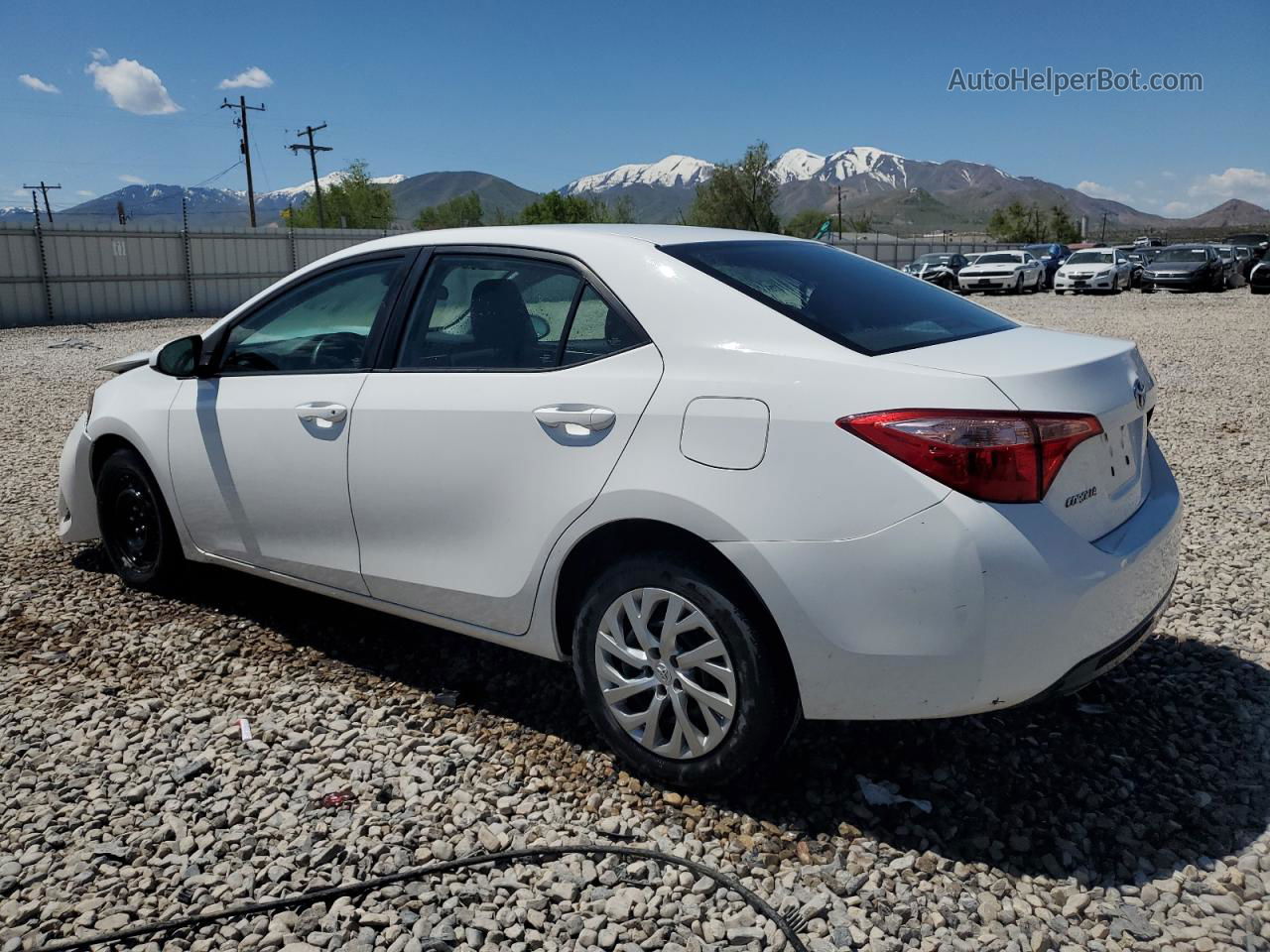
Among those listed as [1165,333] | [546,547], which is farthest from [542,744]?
[1165,333]

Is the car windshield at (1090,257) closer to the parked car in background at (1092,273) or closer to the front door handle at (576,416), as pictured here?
the parked car in background at (1092,273)

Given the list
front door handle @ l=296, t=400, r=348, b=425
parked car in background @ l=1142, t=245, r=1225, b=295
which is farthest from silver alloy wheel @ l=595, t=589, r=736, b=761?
parked car in background @ l=1142, t=245, r=1225, b=295

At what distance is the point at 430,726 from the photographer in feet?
11.6

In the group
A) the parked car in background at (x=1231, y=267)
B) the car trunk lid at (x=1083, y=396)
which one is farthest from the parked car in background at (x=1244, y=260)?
the car trunk lid at (x=1083, y=396)

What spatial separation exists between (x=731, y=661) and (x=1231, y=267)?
37.4 metres

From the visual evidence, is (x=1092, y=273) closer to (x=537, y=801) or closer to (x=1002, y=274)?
(x=1002, y=274)

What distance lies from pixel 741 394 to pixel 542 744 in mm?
1445

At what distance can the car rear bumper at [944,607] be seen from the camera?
2436 mm

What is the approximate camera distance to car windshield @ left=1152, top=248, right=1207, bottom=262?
32.0 m

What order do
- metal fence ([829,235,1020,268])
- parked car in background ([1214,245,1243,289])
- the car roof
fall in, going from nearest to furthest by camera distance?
the car roof → parked car in background ([1214,245,1243,289]) → metal fence ([829,235,1020,268])

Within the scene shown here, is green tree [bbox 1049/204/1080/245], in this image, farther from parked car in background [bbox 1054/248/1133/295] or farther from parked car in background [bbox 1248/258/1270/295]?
parked car in background [bbox 1248/258/1270/295]

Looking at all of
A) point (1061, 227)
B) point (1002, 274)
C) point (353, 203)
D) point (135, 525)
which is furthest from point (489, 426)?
point (1061, 227)

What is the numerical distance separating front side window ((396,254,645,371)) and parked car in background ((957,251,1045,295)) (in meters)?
32.5

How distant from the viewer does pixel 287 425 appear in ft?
12.4
